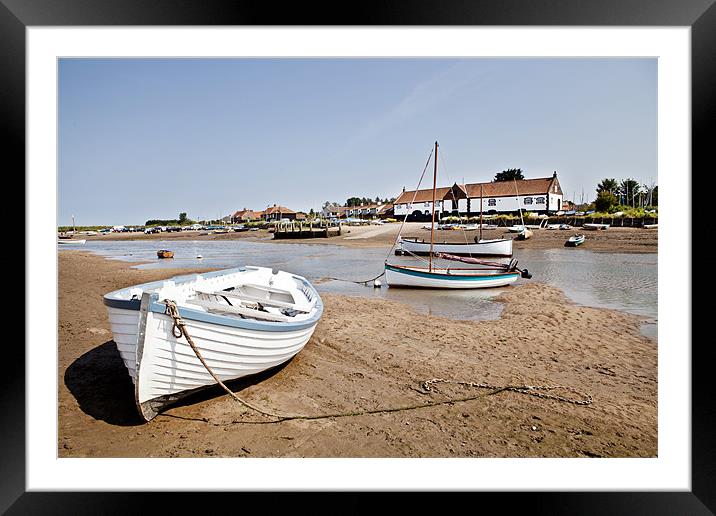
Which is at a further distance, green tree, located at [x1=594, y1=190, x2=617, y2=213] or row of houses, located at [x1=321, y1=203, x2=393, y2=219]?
row of houses, located at [x1=321, y1=203, x2=393, y2=219]

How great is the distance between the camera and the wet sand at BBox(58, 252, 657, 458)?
6.78 feet

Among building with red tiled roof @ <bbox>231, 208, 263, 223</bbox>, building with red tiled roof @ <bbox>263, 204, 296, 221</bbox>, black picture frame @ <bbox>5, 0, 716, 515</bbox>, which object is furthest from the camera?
building with red tiled roof @ <bbox>263, 204, 296, 221</bbox>

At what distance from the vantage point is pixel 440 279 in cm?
600

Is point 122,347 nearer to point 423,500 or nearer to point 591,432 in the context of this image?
point 423,500

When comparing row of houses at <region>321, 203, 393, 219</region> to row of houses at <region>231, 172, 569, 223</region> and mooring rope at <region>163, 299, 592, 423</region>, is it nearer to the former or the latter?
row of houses at <region>231, 172, 569, 223</region>

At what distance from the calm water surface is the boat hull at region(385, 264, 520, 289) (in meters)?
0.10

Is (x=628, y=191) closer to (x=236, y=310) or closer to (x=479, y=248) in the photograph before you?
(x=479, y=248)

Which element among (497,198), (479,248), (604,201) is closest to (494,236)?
(497,198)

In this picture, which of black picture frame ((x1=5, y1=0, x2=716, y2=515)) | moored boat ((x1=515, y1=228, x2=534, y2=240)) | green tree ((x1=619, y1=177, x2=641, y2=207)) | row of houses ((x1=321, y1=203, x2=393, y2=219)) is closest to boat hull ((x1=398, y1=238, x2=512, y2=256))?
moored boat ((x1=515, y1=228, x2=534, y2=240))

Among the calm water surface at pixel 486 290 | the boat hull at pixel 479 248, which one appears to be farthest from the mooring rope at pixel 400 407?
the boat hull at pixel 479 248

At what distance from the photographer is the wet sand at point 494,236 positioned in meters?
8.02

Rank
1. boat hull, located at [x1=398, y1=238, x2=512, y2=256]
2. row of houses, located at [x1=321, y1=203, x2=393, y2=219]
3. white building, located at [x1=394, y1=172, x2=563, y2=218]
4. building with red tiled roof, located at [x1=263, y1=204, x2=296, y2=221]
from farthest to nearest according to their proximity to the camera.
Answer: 1. row of houses, located at [x1=321, y1=203, x2=393, y2=219]
2. building with red tiled roof, located at [x1=263, y1=204, x2=296, y2=221]
3. white building, located at [x1=394, y1=172, x2=563, y2=218]
4. boat hull, located at [x1=398, y1=238, x2=512, y2=256]
